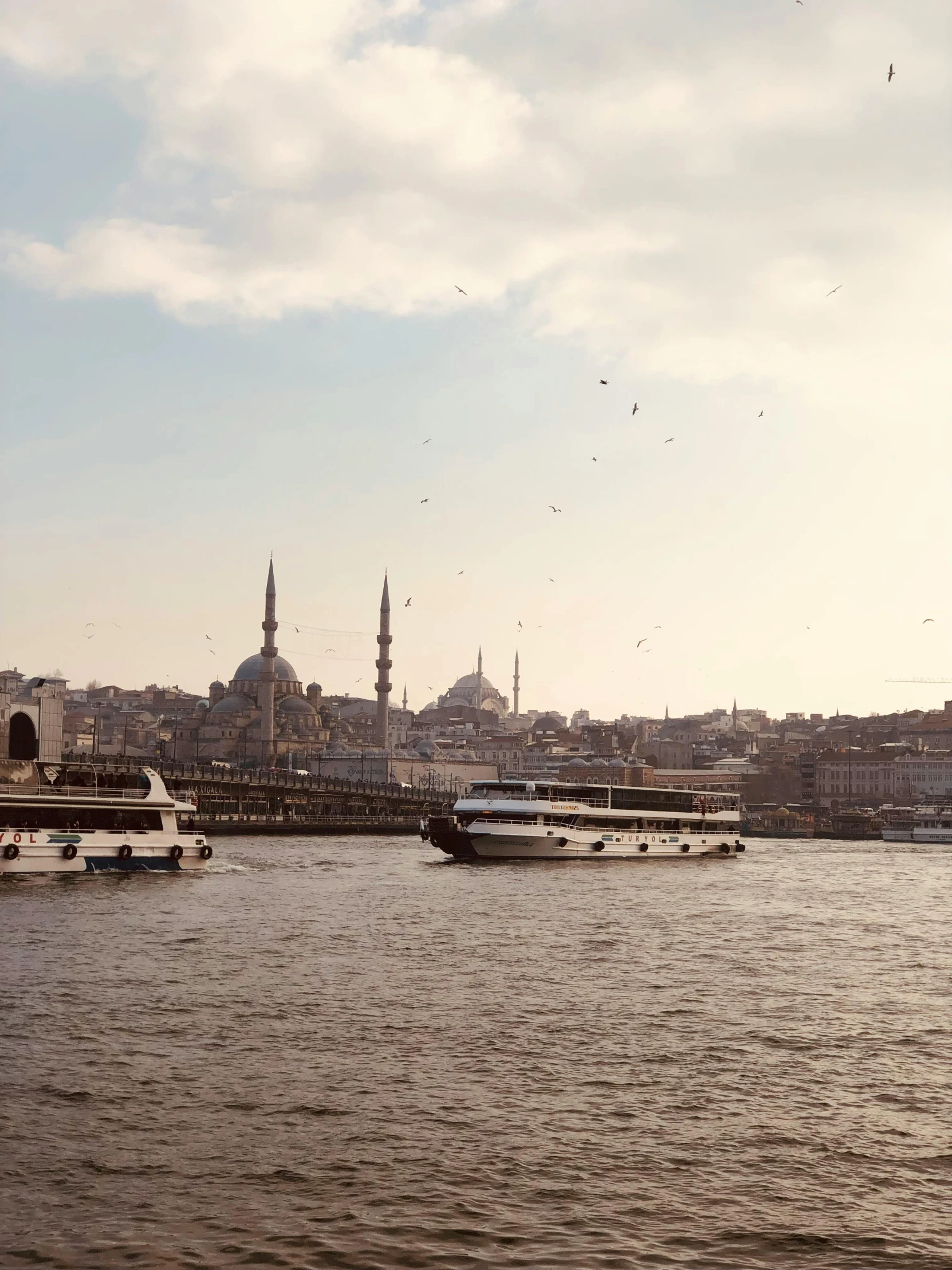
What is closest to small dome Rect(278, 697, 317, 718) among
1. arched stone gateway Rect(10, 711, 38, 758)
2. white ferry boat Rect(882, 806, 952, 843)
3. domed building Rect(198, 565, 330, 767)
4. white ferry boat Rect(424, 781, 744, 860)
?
domed building Rect(198, 565, 330, 767)

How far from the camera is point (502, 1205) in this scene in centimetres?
1358

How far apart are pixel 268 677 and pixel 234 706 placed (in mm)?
15828

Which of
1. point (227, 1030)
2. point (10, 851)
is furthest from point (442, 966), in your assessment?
point (10, 851)

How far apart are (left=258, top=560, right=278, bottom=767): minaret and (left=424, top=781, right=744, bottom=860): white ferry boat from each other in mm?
96846

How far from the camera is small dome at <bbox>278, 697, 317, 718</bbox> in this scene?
187m

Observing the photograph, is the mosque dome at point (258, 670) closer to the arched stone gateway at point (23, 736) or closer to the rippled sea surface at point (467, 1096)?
the arched stone gateway at point (23, 736)

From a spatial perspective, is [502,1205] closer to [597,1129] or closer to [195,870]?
[597,1129]

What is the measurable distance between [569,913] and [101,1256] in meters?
28.4

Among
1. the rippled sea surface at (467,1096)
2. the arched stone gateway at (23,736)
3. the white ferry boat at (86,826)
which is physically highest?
the arched stone gateway at (23,736)

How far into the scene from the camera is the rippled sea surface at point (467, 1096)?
42.2 feet

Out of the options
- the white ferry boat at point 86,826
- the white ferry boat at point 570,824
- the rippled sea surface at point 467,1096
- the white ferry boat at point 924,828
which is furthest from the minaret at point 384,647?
the rippled sea surface at point 467,1096

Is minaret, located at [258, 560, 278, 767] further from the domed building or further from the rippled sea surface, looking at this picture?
the rippled sea surface

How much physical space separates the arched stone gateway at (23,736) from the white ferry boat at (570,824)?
1898 centimetres

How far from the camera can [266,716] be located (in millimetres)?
171625
